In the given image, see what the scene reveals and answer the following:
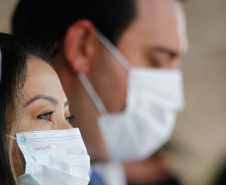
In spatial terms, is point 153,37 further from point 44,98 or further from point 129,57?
point 44,98

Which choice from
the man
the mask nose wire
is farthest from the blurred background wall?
the mask nose wire

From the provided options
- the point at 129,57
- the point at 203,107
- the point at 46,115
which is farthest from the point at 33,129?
the point at 203,107

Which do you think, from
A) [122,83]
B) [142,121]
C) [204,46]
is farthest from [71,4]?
[204,46]

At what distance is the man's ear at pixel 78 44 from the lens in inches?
85.4

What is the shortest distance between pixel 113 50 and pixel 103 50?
0.17 feet

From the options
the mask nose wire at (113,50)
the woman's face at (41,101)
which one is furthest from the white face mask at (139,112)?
the woman's face at (41,101)

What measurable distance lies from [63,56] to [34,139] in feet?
3.29

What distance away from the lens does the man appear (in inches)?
82.7

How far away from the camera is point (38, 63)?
131 centimetres

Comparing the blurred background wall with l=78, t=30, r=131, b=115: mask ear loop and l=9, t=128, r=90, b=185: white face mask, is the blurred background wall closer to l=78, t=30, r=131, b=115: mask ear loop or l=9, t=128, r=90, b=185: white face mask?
l=78, t=30, r=131, b=115: mask ear loop

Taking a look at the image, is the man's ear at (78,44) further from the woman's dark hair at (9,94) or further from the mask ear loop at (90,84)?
the woman's dark hair at (9,94)

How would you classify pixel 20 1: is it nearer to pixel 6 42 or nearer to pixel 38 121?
pixel 6 42

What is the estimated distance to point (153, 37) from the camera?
90.4 inches

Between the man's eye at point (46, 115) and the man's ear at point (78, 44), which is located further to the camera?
the man's ear at point (78, 44)
